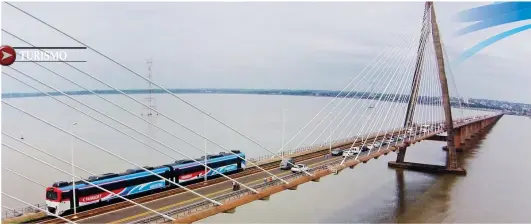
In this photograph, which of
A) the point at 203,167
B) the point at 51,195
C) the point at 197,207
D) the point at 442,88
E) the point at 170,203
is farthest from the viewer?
the point at 442,88

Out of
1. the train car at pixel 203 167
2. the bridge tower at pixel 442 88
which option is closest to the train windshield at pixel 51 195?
the train car at pixel 203 167

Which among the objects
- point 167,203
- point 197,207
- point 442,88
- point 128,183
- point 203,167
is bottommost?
point 167,203

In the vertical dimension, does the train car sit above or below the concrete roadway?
above

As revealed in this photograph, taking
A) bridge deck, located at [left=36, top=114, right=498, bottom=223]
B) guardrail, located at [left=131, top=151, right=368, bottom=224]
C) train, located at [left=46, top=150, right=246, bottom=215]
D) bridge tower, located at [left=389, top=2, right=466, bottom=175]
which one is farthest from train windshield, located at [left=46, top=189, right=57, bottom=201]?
bridge tower, located at [left=389, top=2, right=466, bottom=175]

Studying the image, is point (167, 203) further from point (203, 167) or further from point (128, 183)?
point (203, 167)

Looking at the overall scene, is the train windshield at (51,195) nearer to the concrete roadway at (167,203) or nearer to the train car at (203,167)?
the concrete roadway at (167,203)

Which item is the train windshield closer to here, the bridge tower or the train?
the train

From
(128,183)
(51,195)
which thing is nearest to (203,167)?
(128,183)

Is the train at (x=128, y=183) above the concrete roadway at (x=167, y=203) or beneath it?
above

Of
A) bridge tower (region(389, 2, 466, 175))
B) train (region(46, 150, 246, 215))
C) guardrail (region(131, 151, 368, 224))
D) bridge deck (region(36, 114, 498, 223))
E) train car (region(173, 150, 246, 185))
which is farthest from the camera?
bridge tower (region(389, 2, 466, 175))
